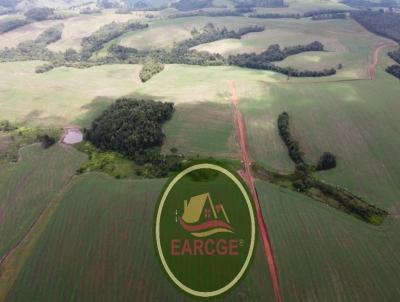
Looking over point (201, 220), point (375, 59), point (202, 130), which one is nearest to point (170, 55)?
point (375, 59)

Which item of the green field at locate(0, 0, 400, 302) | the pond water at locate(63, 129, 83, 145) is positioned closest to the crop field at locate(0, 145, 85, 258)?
the green field at locate(0, 0, 400, 302)

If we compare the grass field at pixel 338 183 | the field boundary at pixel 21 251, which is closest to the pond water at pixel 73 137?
the field boundary at pixel 21 251

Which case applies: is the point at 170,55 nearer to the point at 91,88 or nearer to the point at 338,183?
the point at 91,88

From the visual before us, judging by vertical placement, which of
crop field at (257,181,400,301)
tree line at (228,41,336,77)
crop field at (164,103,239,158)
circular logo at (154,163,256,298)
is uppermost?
circular logo at (154,163,256,298)

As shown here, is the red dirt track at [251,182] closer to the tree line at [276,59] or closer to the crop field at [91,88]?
the crop field at [91,88]

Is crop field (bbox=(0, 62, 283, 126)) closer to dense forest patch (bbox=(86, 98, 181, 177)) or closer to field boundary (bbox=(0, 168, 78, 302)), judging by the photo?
dense forest patch (bbox=(86, 98, 181, 177))

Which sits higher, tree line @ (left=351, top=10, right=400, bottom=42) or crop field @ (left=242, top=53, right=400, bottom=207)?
crop field @ (left=242, top=53, right=400, bottom=207)
